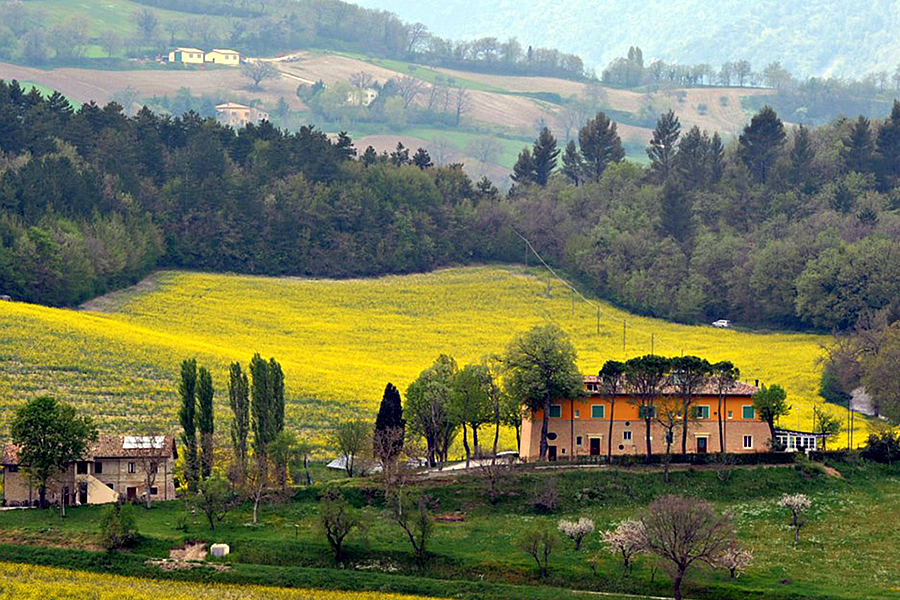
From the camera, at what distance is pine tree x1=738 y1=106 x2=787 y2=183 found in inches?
7712

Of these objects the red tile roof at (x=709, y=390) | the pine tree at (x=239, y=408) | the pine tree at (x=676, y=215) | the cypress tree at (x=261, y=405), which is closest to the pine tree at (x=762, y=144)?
the pine tree at (x=676, y=215)

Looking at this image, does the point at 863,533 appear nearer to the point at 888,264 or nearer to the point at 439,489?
the point at 439,489

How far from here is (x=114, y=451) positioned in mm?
90312

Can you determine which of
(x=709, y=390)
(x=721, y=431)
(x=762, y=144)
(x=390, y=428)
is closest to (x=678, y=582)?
(x=721, y=431)

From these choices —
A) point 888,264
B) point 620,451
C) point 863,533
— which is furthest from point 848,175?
point 863,533

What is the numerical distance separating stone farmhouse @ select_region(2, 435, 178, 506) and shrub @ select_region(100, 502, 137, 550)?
842 cm

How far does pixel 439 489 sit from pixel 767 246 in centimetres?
8686

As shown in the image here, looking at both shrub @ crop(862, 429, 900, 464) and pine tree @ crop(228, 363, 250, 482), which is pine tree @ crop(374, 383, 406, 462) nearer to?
pine tree @ crop(228, 363, 250, 482)

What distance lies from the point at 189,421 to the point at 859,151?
11820cm

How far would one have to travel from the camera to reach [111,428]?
339ft

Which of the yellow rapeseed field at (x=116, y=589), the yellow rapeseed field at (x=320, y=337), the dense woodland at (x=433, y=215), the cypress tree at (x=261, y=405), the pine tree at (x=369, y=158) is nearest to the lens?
the yellow rapeseed field at (x=116, y=589)

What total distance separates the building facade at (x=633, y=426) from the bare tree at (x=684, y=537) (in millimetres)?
21079

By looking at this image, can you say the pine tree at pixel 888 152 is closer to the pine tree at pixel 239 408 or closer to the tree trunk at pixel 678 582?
the pine tree at pixel 239 408

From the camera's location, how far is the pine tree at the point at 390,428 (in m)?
92.9
